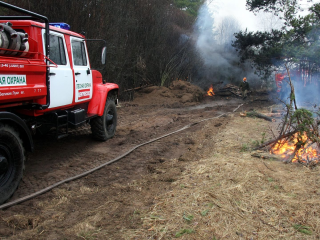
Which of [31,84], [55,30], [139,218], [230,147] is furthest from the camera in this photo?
[230,147]

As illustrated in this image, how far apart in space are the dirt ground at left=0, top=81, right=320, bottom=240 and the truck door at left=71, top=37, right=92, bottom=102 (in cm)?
136

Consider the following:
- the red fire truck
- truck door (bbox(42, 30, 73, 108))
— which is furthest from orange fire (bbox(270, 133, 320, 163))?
truck door (bbox(42, 30, 73, 108))

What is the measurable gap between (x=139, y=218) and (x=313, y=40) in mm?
15185

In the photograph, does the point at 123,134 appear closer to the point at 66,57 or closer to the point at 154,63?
the point at 66,57

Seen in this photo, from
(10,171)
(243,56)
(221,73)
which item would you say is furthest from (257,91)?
(10,171)

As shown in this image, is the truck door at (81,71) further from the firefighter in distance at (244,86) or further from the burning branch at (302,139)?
the firefighter in distance at (244,86)

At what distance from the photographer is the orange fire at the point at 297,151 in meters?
5.31

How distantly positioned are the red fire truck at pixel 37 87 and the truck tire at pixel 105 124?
3 cm

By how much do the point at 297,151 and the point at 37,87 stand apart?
16.7 ft

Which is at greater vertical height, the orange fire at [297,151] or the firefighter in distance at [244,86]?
the orange fire at [297,151]

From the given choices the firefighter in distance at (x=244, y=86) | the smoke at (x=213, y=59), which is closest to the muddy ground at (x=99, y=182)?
the firefighter in distance at (x=244, y=86)

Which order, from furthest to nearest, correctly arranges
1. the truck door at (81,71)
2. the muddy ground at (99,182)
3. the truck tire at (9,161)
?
1. the truck door at (81,71)
2. the truck tire at (9,161)
3. the muddy ground at (99,182)

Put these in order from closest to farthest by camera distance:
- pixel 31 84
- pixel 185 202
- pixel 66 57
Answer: pixel 185 202
pixel 31 84
pixel 66 57

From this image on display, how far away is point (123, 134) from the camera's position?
8.19 m
